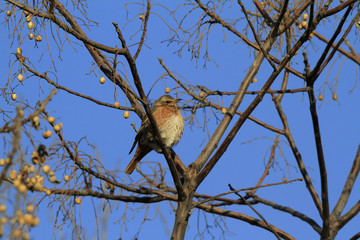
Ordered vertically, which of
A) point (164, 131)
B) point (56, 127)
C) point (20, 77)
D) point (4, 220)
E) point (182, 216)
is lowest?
point (4, 220)

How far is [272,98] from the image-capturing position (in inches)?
247

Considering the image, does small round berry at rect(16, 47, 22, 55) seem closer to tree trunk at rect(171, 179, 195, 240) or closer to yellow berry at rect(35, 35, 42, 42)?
yellow berry at rect(35, 35, 42, 42)

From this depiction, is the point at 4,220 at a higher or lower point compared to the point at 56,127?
lower

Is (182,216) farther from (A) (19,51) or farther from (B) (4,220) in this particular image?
(B) (4,220)

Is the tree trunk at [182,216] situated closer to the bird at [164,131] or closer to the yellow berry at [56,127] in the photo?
the yellow berry at [56,127]

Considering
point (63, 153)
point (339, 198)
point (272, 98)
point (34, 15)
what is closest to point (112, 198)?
point (63, 153)

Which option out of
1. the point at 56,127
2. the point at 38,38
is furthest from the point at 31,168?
the point at 38,38

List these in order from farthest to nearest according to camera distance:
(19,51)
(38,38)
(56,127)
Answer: (38,38) < (19,51) < (56,127)

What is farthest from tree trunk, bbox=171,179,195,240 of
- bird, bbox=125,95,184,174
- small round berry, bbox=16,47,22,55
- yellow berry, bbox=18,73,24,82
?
bird, bbox=125,95,184,174

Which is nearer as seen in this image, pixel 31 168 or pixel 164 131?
pixel 31 168

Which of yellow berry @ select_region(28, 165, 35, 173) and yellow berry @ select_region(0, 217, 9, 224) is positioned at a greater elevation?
yellow berry @ select_region(28, 165, 35, 173)

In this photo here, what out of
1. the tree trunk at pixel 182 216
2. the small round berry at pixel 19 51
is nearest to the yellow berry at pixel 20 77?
the small round berry at pixel 19 51

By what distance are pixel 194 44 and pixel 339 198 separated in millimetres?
2206

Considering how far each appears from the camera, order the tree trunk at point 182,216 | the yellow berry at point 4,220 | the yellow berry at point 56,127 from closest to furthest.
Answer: the yellow berry at point 4,220 < the yellow berry at point 56,127 < the tree trunk at point 182,216
